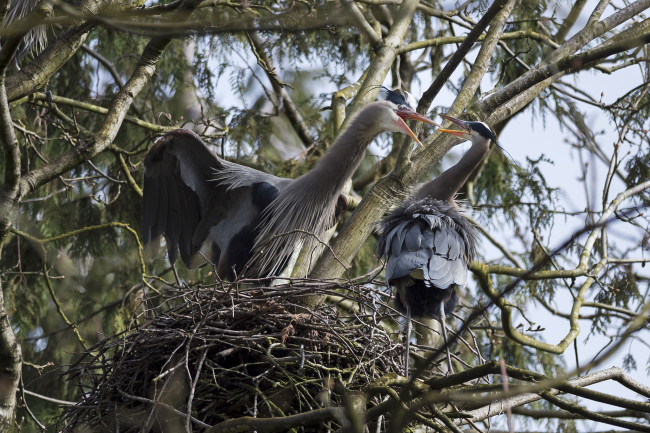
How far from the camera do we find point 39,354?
659 cm

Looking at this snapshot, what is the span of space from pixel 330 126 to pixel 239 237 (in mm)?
2034

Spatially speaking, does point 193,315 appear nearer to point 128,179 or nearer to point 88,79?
point 128,179

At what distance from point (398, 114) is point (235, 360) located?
1793 mm

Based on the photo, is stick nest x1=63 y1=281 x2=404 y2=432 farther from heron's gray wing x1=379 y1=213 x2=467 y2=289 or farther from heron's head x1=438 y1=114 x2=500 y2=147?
heron's head x1=438 y1=114 x2=500 y2=147

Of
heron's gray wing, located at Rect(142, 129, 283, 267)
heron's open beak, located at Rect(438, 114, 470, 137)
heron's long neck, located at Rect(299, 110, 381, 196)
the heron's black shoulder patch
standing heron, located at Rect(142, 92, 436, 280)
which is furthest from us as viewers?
the heron's black shoulder patch

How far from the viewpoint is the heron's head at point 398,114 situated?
164 inches

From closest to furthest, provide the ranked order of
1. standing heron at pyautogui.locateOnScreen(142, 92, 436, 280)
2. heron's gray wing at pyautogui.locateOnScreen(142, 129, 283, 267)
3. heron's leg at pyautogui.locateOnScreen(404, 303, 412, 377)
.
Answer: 1. heron's leg at pyautogui.locateOnScreen(404, 303, 412, 377)
2. standing heron at pyautogui.locateOnScreen(142, 92, 436, 280)
3. heron's gray wing at pyautogui.locateOnScreen(142, 129, 283, 267)

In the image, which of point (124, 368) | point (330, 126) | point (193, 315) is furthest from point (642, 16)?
point (124, 368)

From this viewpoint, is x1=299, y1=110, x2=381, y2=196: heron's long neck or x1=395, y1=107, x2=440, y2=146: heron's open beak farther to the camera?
x1=299, y1=110, x2=381, y2=196: heron's long neck

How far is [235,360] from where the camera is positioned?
3.25 meters

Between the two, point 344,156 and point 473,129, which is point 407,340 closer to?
point 473,129

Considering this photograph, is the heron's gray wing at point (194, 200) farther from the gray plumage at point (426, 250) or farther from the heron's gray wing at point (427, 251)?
the heron's gray wing at point (427, 251)

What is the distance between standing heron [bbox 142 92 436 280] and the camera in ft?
14.7

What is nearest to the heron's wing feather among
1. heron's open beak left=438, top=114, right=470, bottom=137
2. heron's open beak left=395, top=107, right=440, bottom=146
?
heron's open beak left=438, top=114, right=470, bottom=137
